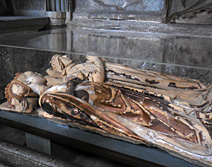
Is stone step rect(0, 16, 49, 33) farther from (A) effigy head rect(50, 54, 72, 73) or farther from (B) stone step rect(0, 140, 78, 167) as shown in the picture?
(B) stone step rect(0, 140, 78, 167)

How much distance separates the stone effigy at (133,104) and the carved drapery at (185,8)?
3316 millimetres

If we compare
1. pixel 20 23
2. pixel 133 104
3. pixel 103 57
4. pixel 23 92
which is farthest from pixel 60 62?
pixel 20 23

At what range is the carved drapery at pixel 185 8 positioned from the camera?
14.7 feet

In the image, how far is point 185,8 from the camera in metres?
4.66

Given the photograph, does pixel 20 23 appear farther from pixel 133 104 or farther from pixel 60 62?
pixel 133 104

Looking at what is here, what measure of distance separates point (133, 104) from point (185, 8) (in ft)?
12.6

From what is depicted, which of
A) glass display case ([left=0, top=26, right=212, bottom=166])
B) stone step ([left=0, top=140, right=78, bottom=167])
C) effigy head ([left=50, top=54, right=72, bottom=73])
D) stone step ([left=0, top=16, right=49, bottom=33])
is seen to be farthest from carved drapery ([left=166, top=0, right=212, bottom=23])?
stone step ([left=0, top=140, right=78, bottom=167])

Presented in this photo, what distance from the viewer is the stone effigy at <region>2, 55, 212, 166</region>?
1489mm

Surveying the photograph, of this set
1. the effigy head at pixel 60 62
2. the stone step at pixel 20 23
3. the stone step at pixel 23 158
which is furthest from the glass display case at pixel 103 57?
the stone step at pixel 20 23

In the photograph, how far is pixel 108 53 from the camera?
161 cm

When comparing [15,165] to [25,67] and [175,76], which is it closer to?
[25,67]

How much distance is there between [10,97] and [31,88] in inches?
8.6

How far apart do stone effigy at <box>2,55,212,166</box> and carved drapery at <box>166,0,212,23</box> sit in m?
3.32

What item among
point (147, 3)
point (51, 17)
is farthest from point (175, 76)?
point (51, 17)
